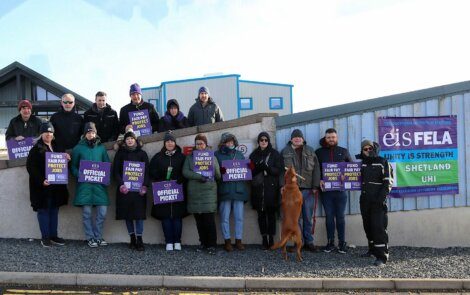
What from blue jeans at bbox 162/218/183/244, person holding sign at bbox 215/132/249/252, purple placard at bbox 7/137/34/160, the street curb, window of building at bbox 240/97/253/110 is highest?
window of building at bbox 240/97/253/110

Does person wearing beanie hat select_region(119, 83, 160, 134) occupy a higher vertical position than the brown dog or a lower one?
higher

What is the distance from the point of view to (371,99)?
880 centimetres

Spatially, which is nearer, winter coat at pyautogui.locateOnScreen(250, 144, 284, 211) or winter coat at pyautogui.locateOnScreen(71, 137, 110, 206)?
winter coat at pyautogui.locateOnScreen(71, 137, 110, 206)

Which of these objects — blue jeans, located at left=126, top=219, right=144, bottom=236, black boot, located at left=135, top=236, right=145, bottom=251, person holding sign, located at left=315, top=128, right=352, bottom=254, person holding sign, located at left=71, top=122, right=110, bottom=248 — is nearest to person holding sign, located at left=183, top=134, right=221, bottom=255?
blue jeans, located at left=126, top=219, right=144, bottom=236

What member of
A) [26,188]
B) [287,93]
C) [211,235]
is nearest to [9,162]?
[26,188]

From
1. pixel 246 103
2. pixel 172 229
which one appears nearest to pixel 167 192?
pixel 172 229

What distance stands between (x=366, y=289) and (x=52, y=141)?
5.76 metres

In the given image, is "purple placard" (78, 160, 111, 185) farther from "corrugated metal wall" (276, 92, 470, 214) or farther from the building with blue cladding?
the building with blue cladding

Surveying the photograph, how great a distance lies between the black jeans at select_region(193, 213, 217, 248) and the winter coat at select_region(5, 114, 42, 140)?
3475 mm

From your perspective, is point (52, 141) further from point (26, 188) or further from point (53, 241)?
point (53, 241)

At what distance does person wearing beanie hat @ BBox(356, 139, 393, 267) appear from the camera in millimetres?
7145

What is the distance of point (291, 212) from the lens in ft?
23.4

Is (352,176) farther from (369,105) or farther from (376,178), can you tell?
(369,105)

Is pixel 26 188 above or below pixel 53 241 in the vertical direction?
above
